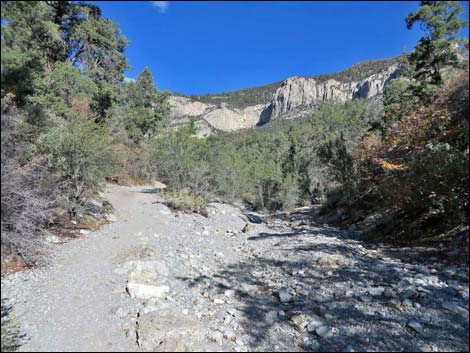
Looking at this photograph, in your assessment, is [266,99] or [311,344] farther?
[266,99]

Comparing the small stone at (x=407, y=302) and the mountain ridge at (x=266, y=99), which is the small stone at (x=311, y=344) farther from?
the mountain ridge at (x=266, y=99)

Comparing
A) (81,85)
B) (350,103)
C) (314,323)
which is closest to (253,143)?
(350,103)

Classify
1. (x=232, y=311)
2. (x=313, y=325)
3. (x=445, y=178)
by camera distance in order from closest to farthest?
1. (x=313, y=325)
2. (x=232, y=311)
3. (x=445, y=178)

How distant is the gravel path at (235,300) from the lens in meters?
4.63

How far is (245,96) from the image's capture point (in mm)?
176250

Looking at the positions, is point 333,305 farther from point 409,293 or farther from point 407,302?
point 409,293

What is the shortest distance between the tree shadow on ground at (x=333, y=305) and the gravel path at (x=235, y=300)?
24 mm

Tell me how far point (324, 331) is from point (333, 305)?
1.11 metres

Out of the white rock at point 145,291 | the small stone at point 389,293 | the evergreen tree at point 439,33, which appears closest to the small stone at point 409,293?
the small stone at point 389,293

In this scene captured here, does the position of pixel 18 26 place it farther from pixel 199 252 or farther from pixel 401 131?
pixel 401 131

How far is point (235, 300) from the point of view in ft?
21.2

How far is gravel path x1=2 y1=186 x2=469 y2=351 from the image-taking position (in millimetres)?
4633

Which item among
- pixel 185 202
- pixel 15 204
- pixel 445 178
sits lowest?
pixel 185 202

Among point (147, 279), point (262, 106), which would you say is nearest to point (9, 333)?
→ point (147, 279)
